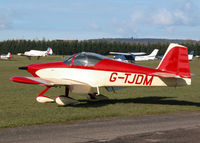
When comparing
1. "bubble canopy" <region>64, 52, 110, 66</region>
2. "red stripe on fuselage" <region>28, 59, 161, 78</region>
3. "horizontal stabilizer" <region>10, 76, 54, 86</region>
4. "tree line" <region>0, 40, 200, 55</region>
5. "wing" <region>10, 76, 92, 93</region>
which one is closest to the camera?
"horizontal stabilizer" <region>10, 76, 54, 86</region>

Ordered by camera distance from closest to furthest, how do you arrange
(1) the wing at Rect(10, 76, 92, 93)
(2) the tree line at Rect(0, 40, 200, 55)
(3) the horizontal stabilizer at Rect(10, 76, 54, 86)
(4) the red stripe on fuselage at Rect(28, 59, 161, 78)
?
1. (3) the horizontal stabilizer at Rect(10, 76, 54, 86)
2. (1) the wing at Rect(10, 76, 92, 93)
3. (4) the red stripe on fuselage at Rect(28, 59, 161, 78)
4. (2) the tree line at Rect(0, 40, 200, 55)

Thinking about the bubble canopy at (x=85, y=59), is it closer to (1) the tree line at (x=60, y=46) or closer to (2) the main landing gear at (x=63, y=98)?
(2) the main landing gear at (x=63, y=98)

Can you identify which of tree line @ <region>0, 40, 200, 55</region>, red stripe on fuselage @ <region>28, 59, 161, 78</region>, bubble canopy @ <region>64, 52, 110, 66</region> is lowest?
tree line @ <region>0, 40, 200, 55</region>

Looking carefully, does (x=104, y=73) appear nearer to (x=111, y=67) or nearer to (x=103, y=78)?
(x=103, y=78)

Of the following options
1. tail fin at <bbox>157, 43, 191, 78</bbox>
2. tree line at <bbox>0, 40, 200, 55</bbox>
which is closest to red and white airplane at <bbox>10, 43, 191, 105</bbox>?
tail fin at <bbox>157, 43, 191, 78</bbox>

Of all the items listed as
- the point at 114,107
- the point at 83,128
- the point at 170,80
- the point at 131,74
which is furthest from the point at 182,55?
the point at 83,128

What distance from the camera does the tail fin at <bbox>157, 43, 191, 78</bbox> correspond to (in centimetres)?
1257

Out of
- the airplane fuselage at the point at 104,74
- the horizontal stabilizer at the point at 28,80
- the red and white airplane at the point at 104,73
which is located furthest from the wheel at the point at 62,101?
the horizontal stabilizer at the point at 28,80

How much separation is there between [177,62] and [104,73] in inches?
106

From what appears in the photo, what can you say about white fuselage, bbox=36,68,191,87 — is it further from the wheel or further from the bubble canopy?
the wheel

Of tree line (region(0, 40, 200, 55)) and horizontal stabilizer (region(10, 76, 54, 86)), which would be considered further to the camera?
tree line (region(0, 40, 200, 55))

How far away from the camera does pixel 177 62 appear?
41.7 feet

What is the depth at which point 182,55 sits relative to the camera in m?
12.8

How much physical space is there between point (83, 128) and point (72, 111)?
116 inches
